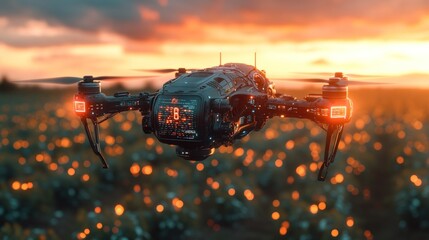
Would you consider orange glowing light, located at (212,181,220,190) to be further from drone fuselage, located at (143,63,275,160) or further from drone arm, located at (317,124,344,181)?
drone fuselage, located at (143,63,275,160)

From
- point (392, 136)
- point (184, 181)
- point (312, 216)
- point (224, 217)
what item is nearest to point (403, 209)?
point (312, 216)

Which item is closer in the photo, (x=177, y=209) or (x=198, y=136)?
(x=198, y=136)

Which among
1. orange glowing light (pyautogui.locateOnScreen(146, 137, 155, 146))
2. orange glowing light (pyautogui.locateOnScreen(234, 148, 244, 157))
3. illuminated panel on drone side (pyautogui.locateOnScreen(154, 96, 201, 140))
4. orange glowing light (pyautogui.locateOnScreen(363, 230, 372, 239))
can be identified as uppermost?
illuminated panel on drone side (pyautogui.locateOnScreen(154, 96, 201, 140))

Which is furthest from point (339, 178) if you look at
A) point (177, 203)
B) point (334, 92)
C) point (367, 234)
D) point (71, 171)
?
point (334, 92)

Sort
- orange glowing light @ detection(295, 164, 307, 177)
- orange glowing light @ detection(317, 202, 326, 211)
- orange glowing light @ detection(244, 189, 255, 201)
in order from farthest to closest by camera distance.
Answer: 1. orange glowing light @ detection(295, 164, 307, 177)
2. orange glowing light @ detection(244, 189, 255, 201)
3. orange glowing light @ detection(317, 202, 326, 211)

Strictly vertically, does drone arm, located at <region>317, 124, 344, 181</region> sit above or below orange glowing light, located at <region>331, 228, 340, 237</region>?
above

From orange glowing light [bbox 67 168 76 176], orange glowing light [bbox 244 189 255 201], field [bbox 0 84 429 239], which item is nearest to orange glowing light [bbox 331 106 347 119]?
field [bbox 0 84 429 239]

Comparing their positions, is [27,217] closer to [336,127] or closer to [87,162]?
[87,162]

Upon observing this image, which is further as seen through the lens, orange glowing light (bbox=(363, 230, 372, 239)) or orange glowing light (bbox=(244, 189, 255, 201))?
orange glowing light (bbox=(244, 189, 255, 201))
